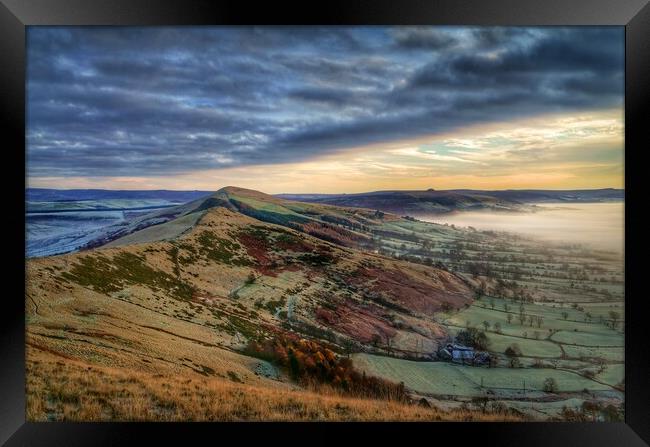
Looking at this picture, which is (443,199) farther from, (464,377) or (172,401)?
(172,401)

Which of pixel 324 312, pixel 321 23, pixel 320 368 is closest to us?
pixel 321 23

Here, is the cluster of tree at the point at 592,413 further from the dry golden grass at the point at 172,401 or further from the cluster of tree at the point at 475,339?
the cluster of tree at the point at 475,339

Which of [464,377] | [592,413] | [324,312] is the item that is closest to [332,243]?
[324,312]

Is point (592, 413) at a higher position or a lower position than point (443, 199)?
lower

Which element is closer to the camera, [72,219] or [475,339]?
[72,219]

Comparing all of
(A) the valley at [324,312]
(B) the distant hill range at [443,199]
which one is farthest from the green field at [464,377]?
(B) the distant hill range at [443,199]

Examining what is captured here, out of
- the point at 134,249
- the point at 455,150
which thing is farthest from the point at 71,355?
the point at 455,150
